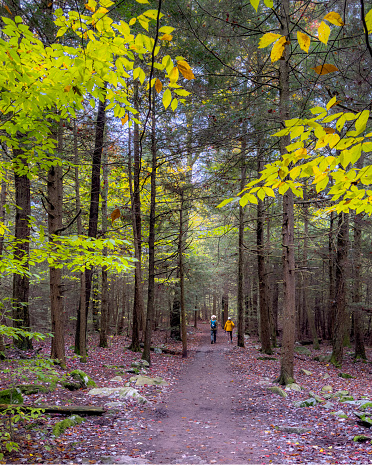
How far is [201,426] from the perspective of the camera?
16.9 ft

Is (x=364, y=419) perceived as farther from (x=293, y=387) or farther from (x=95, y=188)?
(x=95, y=188)

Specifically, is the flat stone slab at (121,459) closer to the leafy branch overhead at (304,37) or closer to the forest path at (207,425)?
the forest path at (207,425)

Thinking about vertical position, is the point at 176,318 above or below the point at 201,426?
above

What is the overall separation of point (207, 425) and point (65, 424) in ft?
8.02

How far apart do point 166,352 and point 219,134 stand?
10.2m

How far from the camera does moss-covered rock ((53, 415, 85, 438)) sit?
4.13 m

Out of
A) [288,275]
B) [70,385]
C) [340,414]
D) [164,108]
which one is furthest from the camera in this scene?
[288,275]

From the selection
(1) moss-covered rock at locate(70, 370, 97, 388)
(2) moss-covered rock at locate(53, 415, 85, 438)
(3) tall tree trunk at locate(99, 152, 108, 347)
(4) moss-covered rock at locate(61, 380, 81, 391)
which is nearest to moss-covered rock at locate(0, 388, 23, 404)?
(2) moss-covered rock at locate(53, 415, 85, 438)

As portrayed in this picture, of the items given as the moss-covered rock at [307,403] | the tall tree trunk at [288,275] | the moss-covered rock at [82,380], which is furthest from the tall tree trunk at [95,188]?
the moss-covered rock at [307,403]

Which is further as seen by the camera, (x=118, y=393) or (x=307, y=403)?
(x=118, y=393)

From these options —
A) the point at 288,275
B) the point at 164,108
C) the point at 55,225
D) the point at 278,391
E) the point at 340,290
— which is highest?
the point at 164,108

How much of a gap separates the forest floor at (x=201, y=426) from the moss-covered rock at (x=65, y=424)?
2.8 inches

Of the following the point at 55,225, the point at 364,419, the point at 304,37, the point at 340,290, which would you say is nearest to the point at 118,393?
the point at 55,225

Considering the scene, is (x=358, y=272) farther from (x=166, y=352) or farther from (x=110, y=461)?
(x=110, y=461)
